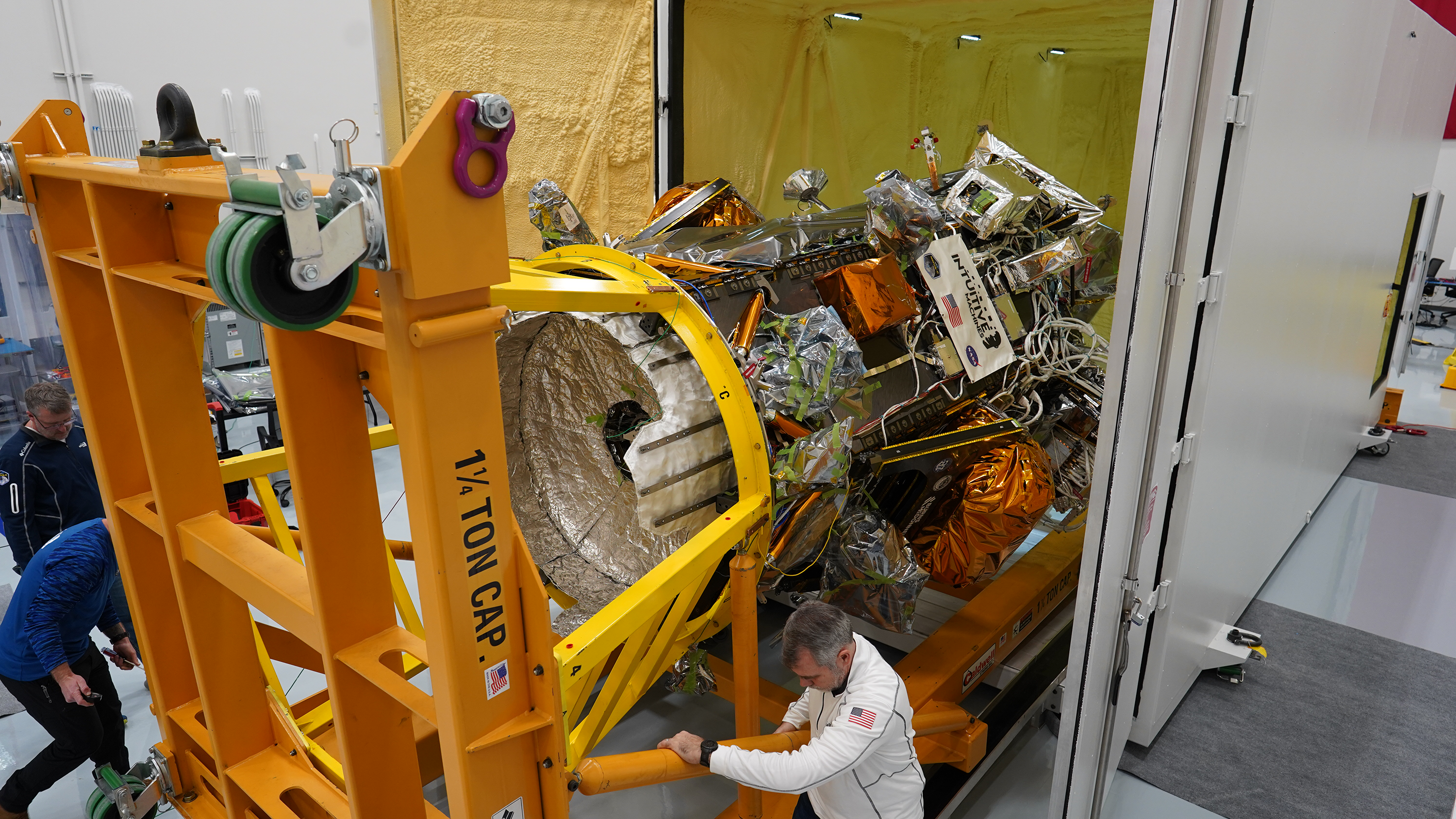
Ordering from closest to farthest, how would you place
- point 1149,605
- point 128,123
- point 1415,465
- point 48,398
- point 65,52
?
point 1149,605, point 48,398, point 65,52, point 128,123, point 1415,465

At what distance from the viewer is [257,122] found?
773 cm

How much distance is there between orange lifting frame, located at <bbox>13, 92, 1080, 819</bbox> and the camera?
62.6 inches

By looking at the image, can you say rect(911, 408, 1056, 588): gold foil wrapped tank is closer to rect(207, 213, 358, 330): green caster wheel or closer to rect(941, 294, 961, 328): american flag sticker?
rect(941, 294, 961, 328): american flag sticker

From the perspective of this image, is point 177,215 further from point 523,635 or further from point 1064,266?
point 1064,266

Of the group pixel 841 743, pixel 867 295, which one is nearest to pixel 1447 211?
pixel 867 295

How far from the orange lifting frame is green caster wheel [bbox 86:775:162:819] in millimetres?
129

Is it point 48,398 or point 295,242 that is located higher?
point 295,242

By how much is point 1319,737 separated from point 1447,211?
1322 centimetres

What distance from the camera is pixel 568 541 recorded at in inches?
147

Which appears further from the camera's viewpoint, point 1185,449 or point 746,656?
point 1185,449

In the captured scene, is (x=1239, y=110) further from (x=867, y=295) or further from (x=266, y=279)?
(x=266, y=279)

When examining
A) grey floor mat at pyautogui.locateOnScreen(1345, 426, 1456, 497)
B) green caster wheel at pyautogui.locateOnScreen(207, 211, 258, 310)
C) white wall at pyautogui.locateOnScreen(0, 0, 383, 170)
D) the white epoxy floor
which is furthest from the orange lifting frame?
grey floor mat at pyautogui.locateOnScreen(1345, 426, 1456, 497)

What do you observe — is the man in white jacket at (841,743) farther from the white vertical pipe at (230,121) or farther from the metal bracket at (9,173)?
the white vertical pipe at (230,121)

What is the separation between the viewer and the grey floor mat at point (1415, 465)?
6.93 metres
